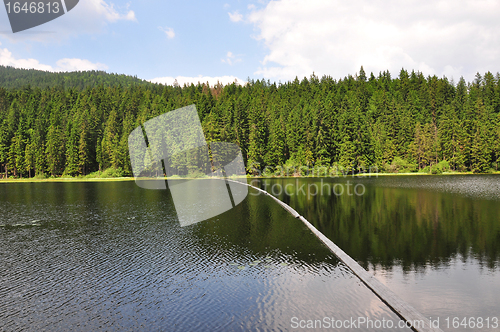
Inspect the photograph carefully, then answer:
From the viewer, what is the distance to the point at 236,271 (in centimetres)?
1245

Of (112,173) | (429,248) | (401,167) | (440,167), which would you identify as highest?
(112,173)

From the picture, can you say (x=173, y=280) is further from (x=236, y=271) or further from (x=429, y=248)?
(x=429, y=248)

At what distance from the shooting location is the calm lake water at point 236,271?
29.5 ft

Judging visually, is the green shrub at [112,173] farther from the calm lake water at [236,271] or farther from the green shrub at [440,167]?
the green shrub at [440,167]

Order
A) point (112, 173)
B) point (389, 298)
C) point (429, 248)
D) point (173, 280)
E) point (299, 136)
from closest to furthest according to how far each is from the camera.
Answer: point (389, 298), point (173, 280), point (429, 248), point (112, 173), point (299, 136)

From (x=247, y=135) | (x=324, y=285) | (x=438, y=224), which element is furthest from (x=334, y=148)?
(x=324, y=285)

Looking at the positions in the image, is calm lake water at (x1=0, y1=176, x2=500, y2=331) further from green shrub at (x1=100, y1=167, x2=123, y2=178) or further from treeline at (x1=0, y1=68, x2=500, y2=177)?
green shrub at (x1=100, y1=167, x2=123, y2=178)

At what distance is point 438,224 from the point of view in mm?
20656

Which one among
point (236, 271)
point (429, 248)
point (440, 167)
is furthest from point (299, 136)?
point (236, 271)

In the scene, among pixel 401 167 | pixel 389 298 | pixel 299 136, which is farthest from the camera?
pixel 299 136

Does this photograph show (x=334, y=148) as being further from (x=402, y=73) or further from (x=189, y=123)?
(x=402, y=73)

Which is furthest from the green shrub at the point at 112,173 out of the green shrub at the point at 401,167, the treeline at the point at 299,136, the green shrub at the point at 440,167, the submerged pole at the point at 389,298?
the green shrub at the point at 440,167

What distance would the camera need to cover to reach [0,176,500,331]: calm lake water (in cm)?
898

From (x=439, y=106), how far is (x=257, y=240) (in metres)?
125
